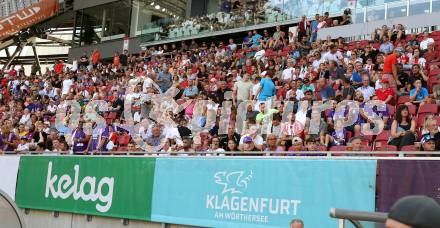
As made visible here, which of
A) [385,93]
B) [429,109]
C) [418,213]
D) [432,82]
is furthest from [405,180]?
[418,213]

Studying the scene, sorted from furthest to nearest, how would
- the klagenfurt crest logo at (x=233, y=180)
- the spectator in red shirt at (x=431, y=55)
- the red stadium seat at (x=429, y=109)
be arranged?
the spectator in red shirt at (x=431, y=55) < the red stadium seat at (x=429, y=109) < the klagenfurt crest logo at (x=233, y=180)

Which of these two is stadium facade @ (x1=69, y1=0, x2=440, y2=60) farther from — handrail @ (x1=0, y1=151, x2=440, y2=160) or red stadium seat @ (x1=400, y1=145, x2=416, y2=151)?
handrail @ (x1=0, y1=151, x2=440, y2=160)

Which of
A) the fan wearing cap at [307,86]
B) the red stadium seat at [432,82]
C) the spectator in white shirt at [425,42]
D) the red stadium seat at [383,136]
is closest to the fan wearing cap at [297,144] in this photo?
the red stadium seat at [383,136]

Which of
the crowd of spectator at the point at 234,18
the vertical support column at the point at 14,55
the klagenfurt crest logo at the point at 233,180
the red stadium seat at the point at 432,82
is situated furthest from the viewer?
the vertical support column at the point at 14,55

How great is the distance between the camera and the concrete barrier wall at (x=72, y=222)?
11578mm

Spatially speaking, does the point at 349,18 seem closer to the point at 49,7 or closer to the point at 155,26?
the point at 155,26

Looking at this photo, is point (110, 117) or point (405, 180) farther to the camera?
point (110, 117)

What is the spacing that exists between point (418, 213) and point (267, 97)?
1160 centimetres

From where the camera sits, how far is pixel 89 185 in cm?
1285

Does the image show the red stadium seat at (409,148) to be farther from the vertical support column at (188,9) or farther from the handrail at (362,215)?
the vertical support column at (188,9)

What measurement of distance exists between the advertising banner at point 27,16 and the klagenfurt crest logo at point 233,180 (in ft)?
90.0

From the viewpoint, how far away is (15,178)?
14938 millimetres

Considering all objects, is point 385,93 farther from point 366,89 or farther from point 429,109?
point 429,109

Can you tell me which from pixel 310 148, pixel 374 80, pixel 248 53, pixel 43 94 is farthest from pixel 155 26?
pixel 310 148
